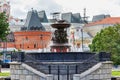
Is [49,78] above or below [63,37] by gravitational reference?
below

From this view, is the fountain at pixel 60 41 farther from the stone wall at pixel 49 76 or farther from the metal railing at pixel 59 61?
the stone wall at pixel 49 76

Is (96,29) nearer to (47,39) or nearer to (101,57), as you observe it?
(47,39)

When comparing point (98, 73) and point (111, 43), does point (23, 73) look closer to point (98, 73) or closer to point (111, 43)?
point (98, 73)

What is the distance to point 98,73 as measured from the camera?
23375mm

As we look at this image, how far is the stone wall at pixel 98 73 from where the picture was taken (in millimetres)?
22684

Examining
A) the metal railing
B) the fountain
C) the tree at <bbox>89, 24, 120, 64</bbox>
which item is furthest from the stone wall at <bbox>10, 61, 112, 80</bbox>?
the tree at <bbox>89, 24, 120, 64</bbox>

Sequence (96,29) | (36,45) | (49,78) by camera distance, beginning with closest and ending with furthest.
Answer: (49,78) < (36,45) < (96,29)

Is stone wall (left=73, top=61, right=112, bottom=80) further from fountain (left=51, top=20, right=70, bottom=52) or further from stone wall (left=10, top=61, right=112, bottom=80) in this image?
fountain (left=51, top=20, right=70, bottom=52)

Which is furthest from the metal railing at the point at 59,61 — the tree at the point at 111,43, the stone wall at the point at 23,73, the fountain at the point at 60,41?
the tree at the point at 111,43

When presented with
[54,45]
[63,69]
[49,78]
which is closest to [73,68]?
[63,69]

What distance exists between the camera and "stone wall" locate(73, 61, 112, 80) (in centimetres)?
2268

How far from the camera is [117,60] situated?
55281mm

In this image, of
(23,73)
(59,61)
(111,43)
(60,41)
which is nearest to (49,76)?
(23,73)

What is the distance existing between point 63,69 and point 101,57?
2339 mm
